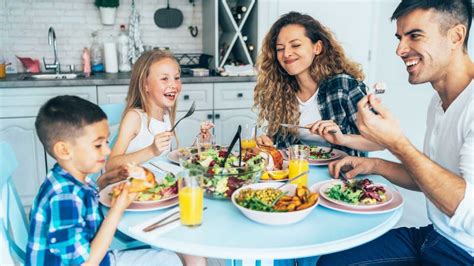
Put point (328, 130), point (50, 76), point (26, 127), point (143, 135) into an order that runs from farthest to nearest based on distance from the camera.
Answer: point (50, 76) < point (26, 127) < point (143, 135) < point (328, 130)

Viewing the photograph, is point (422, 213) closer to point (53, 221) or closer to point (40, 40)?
point (53, 221)

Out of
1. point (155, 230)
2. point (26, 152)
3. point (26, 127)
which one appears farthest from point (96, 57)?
point (155, 230)

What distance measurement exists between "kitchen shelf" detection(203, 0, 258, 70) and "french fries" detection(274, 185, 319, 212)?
7.64 ft

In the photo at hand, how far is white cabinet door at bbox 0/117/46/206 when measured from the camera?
9.66ft

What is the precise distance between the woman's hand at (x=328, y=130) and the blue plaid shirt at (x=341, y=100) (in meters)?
0.29

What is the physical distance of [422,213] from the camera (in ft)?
10.4

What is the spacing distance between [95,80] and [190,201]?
2117 millimetres

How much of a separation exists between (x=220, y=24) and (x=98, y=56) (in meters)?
1.08

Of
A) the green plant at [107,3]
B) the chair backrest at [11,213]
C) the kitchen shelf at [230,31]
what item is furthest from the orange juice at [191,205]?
the green plant at [107,3]

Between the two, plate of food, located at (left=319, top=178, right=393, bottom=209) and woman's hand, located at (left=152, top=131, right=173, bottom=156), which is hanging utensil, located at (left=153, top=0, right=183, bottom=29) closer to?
woman's hand, located at (left=152, top=131, right=173, bottom=156)

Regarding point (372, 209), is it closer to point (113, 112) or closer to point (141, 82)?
point (141, 82)

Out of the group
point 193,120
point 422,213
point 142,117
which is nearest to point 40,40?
point 193,120

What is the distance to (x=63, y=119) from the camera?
126cm

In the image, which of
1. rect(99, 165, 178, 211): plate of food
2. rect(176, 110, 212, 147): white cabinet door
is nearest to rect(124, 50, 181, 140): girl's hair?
rect(99, 165, 178, 211): plate of food
